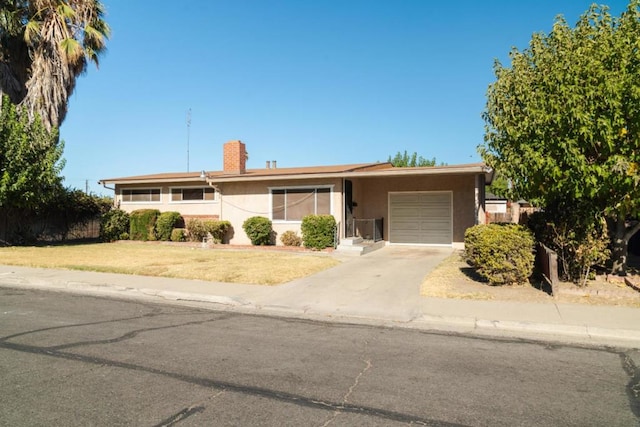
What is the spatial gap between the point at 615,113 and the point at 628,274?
4.24 metres

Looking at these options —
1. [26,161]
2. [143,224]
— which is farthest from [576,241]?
[26,161]

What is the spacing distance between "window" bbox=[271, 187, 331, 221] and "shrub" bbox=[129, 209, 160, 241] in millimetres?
6427

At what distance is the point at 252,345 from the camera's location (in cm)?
562

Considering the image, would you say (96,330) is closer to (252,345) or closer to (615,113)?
(252,345)

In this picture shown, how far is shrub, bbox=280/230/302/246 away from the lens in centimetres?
1758

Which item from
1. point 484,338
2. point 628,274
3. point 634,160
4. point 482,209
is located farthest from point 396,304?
point 482,209

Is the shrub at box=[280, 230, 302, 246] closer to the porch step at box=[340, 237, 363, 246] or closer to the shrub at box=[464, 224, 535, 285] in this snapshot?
the porch step at box=[340, 237, 363, 246]

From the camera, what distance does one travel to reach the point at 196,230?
19.8m

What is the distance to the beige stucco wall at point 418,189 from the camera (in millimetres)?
17391

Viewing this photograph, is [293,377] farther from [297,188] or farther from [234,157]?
[234,157]

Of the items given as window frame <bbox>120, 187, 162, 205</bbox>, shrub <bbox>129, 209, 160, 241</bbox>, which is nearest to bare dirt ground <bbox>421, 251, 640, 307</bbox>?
shrub <bbox>129, 209, 160, 241</bbox>

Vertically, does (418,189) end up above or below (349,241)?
above

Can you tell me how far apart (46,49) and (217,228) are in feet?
38.4

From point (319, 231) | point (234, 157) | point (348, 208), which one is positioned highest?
point (234, 157)
